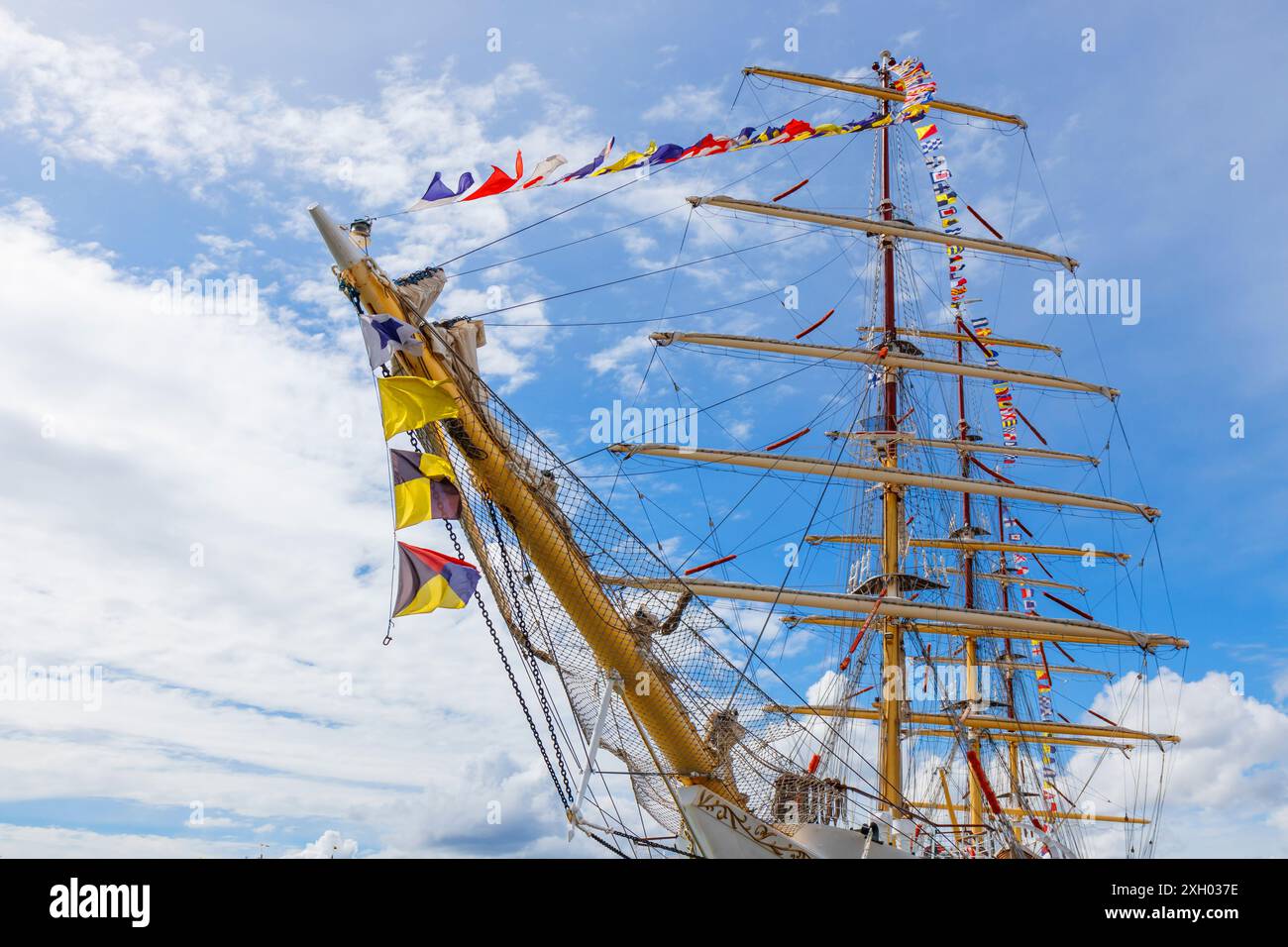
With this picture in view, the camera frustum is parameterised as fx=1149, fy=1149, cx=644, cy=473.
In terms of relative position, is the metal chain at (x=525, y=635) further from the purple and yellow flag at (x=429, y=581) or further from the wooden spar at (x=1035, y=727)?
the wooden spar at (x=1035, y=727)

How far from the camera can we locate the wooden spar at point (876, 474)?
3247 centimetres

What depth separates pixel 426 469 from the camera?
17.3 meters

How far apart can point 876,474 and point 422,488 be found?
2025 centimetres

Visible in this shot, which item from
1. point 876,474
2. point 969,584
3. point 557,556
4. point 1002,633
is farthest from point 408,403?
point 969,584

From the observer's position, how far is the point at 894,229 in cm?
3775

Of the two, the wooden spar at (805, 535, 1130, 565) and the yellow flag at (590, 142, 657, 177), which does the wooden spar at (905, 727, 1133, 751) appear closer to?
the wooden spar at (805, 535, 1130, 565)

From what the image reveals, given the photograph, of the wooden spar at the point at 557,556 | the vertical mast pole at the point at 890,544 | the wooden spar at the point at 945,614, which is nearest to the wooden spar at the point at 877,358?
the vertical mast pole at the point at 890,544

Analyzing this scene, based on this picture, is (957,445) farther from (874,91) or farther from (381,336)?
(381,336)

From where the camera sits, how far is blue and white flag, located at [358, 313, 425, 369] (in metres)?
16.8
